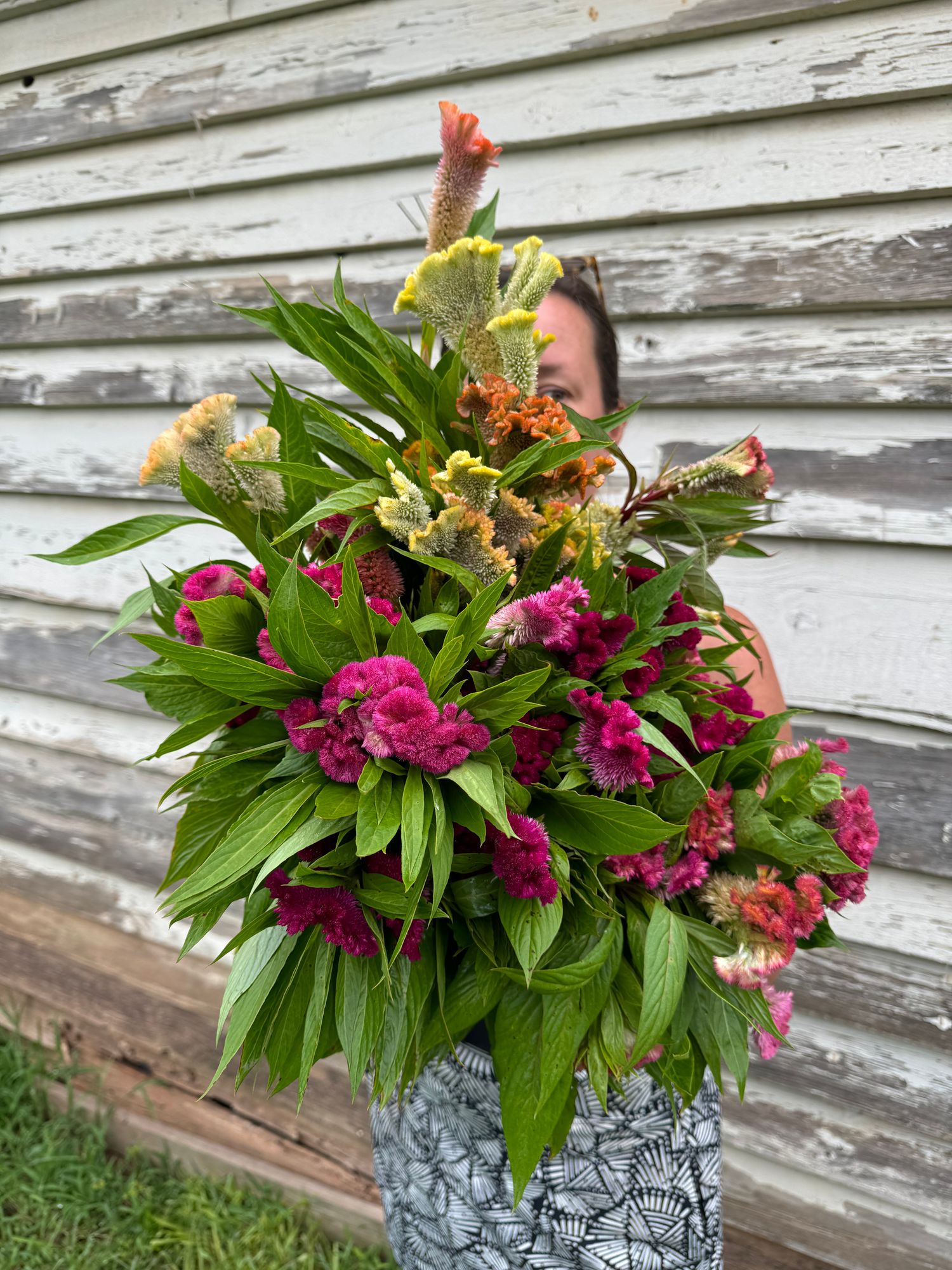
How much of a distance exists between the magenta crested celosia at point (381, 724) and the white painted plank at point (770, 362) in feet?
2.62

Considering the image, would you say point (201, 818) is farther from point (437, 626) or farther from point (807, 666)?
point (807, 666)

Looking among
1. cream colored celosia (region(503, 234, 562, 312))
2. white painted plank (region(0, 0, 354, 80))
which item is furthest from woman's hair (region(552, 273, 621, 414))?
white painted plank (region(0, 0, 354, 80))

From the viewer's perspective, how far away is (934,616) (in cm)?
114

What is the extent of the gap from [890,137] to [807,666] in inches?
26.0

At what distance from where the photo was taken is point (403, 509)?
55cm

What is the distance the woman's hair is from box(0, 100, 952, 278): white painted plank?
0.30m

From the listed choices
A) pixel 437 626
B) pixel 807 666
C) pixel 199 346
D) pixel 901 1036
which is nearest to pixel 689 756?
pixel 437 626

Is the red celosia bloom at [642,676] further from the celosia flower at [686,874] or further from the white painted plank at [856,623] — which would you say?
the white painted plank at [856,623]

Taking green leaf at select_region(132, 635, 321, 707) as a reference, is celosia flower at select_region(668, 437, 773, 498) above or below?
above

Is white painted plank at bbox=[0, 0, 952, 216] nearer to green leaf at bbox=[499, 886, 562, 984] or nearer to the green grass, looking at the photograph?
green leaf at bbox=[499, 886, 562, 984]

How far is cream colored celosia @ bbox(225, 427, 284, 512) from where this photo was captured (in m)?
0.60

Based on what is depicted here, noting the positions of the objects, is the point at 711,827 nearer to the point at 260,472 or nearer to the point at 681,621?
the point at 681,621

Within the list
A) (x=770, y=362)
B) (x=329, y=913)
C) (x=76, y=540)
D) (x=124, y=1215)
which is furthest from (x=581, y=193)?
(x=124, y=1215)

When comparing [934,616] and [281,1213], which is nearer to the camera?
[934,616]
